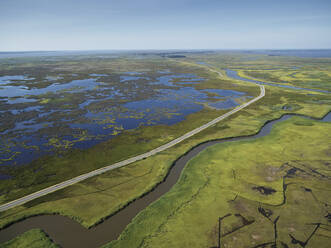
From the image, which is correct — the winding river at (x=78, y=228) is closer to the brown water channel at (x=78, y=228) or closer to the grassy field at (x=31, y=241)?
the brown water channel at (x=78, y=228)

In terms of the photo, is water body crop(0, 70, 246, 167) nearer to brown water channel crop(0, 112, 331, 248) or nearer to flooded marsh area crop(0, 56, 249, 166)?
flooded marsh area crop(0, 56, 249, 166)

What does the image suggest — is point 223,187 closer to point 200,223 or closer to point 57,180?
→ point 200,223

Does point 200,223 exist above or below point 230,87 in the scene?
below

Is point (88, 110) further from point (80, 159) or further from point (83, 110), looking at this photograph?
point (80, 159)

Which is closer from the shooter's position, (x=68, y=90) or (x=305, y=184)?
(x=305, y=184)

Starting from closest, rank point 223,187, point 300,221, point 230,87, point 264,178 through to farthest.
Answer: point 300,221, point 223,187, point 264,178, point 230,87

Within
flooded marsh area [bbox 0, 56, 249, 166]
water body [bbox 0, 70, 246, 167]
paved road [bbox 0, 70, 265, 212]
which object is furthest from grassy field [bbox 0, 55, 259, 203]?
water body [bbox 0, 70, 246, 167]

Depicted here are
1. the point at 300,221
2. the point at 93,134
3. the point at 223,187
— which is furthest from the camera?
the point at 93,134

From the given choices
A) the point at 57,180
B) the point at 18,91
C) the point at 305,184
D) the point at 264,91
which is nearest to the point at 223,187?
the point at 305,184
